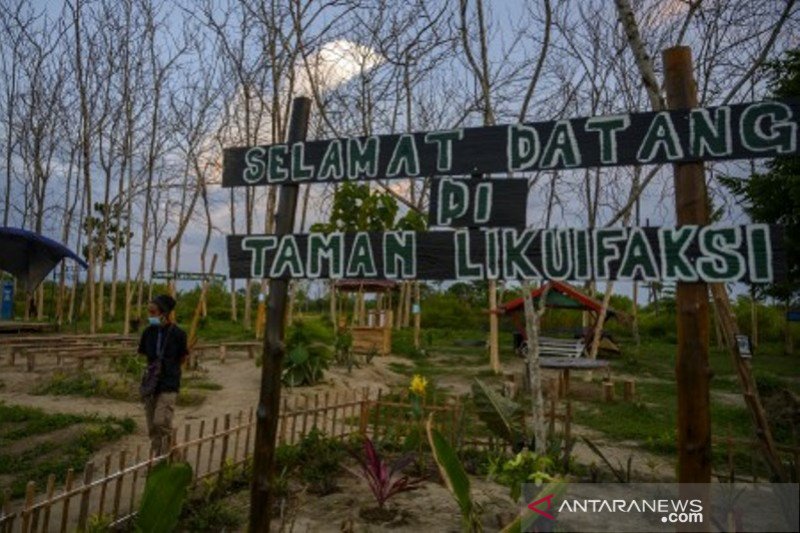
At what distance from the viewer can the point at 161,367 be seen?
583 centimetres

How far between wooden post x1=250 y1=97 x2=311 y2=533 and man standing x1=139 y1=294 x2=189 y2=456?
252 centimetres

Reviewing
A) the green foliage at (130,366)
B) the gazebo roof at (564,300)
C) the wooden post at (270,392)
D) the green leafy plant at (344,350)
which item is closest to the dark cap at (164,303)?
the wooden post at (270,392)

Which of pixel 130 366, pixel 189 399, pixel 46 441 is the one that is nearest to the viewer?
pixel 46 441

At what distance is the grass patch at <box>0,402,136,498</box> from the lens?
6090mm

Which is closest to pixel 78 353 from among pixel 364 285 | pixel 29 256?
pixel 29 256

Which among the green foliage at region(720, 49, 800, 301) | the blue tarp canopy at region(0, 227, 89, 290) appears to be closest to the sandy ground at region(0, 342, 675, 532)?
the blue tarp canopy at region(0, 227, 89, 290)

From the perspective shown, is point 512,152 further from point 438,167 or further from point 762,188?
point 762,188

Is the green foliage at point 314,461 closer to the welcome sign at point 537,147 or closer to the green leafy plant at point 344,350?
the welcome sign at point 537,147

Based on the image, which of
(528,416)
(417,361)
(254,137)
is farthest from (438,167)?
(254,137)

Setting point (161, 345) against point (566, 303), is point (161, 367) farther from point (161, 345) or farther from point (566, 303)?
point (566, 303)

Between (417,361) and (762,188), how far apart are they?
9849mm

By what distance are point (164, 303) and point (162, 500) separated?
2715mm

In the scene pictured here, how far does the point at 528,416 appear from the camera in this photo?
904 centimetres

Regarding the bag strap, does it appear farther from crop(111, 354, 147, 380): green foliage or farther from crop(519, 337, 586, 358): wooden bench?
crop(519, 337, 586, 358): wooden bench
